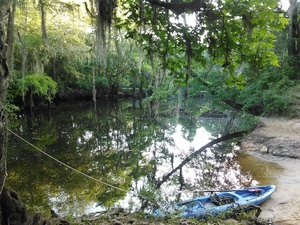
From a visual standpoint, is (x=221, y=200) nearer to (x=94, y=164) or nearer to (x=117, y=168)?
(x=117, y=168)

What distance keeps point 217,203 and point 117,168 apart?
4294 millimetres

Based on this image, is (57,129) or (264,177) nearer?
(264,177)

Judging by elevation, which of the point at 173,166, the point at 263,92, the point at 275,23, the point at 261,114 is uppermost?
the point at 275,23

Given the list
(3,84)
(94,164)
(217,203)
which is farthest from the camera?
(94,164)

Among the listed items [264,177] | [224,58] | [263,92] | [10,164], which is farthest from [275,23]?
[263,92]

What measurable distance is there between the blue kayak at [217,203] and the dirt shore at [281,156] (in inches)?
10.7

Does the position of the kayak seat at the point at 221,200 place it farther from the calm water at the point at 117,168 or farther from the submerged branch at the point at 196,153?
the submerged branch at the point at 196,153

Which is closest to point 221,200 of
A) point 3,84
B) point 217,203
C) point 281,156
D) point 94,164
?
point 217,203

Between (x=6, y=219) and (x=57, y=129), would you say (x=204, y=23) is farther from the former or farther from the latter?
(x=57, y=129)

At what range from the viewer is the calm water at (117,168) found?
679 cm

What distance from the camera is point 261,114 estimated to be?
49.2 ft

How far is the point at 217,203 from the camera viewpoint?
5.99m

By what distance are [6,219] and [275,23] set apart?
4.03 meters

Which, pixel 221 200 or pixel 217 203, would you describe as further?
pixel 221 200
